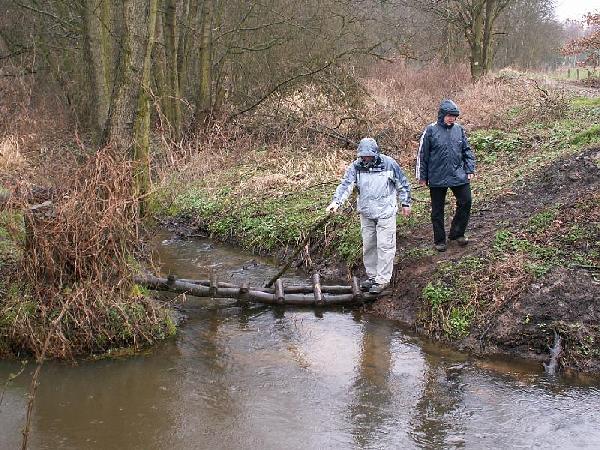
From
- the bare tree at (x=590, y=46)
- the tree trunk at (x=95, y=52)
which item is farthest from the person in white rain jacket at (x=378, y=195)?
the bare tree at (x=590, y=46)

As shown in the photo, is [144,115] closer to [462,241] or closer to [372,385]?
[462,241]

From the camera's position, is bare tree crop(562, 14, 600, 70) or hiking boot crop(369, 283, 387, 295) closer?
hiking boot crop(369, 283, 387, 295)

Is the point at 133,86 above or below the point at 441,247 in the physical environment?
above

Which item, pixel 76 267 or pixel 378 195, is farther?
pixel 378 195

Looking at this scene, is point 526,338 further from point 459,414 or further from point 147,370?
point 147,370

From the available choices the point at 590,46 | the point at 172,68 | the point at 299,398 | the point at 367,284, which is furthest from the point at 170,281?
the point at 590,46

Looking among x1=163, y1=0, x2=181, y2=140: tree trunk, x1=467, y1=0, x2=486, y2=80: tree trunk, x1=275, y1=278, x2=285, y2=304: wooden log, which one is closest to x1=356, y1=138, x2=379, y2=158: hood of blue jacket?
x1=275, y1=278, x2=285, y2=304: wooden log

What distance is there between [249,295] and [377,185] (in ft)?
7.16

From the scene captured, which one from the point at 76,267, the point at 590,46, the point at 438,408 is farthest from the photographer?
the point at 590,46

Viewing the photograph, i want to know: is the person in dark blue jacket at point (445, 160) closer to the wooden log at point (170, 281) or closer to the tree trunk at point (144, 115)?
the wooden log at point (170, 281)

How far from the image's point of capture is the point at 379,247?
27.4 ft

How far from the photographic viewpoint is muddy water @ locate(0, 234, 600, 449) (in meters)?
5.34

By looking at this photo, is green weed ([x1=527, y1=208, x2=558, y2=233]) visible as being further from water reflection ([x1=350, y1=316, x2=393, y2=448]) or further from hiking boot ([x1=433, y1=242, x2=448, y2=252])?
water reflection ([x1=350, y1=316, x2=393, y2=448])

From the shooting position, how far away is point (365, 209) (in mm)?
8328
